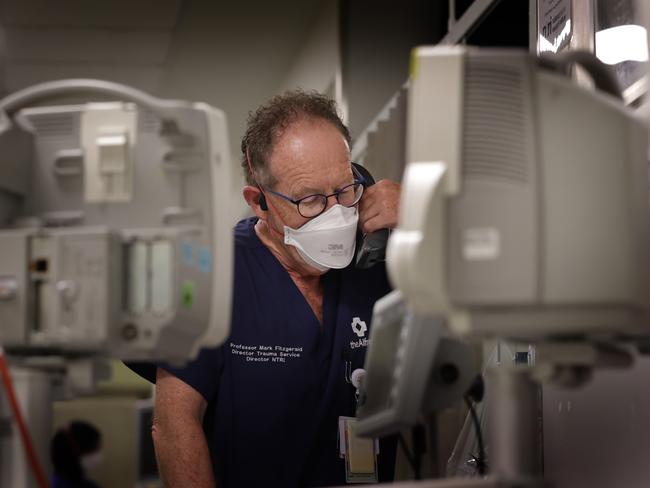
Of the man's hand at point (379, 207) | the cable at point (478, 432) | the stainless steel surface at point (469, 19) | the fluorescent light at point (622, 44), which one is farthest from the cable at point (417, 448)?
the stainless steel surface at point (469, 19)

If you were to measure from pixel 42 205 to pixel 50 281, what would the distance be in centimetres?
19

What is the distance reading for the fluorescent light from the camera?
77.4 inches

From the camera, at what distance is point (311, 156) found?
2.27m

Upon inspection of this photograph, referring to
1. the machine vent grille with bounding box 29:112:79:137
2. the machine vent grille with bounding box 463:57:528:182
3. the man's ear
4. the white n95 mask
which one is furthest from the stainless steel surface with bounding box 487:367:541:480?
the man's ear

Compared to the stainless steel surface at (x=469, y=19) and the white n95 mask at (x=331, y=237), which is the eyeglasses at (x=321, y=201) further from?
the stainless steel surface at (x=469, y=19)

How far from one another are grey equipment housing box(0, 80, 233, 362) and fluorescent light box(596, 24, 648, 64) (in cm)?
108

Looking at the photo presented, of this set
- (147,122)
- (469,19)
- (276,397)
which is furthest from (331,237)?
(469,19)

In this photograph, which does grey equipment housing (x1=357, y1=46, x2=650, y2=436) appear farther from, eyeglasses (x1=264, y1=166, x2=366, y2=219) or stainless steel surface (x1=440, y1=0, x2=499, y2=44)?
stainless steel surface (x1=440, y1=0, x2=499, y2=44)

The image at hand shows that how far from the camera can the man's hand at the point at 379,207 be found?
2.22 m

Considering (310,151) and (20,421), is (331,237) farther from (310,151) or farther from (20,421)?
(20,421)

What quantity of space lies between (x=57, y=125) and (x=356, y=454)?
3.82 ft

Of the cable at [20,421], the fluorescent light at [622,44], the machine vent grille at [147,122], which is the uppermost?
the fluorescent light at [622,44]

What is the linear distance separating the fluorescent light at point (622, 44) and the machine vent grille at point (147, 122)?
1146 millimetres

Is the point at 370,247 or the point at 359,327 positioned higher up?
the point at 370,247
